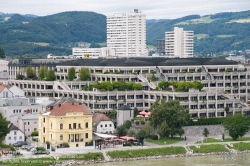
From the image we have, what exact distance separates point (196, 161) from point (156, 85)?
2191cm

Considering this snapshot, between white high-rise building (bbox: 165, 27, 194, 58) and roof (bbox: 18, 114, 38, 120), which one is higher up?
white high-rise building (bbox: 165, 27, 194, 58)

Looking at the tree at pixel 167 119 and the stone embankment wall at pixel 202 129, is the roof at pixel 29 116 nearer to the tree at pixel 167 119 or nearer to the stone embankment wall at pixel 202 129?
the tree at pixel 167 119

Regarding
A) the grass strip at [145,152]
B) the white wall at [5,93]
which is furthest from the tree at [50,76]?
the grass strip at [145,152]

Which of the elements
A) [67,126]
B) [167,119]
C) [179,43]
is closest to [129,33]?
[179,43]

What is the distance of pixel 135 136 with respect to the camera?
209ft

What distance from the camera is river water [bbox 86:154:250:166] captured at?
187 feet

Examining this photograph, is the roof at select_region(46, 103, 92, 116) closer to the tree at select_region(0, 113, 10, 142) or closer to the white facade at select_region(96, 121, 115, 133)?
the tree at select_region(0, 113, 10, 142)

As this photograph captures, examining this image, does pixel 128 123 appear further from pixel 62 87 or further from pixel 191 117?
pixel 62 87

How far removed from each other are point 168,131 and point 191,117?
29.3 feet

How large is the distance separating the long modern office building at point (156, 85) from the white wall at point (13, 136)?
44.9ft

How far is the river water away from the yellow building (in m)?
4.54

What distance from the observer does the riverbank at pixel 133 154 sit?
182 ft

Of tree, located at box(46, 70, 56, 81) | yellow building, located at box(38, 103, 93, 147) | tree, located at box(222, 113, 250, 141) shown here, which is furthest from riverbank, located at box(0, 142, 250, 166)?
tree, located at box(46, 70, 56, 81)

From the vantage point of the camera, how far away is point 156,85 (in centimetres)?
7975
